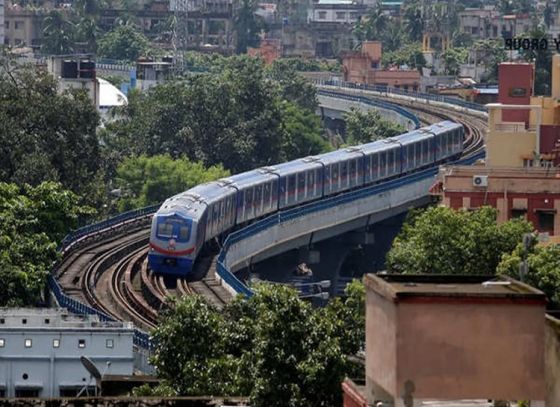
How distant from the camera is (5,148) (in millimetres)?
93312

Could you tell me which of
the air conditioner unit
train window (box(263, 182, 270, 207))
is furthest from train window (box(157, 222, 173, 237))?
train window (box(263, 182, 270, 207))

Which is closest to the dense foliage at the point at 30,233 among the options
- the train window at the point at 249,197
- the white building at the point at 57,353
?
the train window at the point at 249,197

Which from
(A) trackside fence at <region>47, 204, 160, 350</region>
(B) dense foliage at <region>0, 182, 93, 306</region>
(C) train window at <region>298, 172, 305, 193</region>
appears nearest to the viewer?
(A) trackside fence at <region>47, 204, 160, 350</region>

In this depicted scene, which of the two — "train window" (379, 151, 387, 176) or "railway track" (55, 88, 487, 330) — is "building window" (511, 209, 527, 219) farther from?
"train window" (379, 151, 387, 176)

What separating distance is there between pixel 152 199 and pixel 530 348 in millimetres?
84351

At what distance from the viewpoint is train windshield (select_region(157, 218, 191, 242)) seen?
70750 mm

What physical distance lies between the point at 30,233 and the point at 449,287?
51274 mm

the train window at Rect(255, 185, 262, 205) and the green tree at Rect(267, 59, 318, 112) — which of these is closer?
the train window at Rect(255, 185, 262, 205)

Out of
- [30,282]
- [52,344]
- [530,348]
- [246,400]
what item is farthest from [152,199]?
[530,348]

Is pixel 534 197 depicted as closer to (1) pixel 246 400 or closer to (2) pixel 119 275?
(2) pixel 119 275

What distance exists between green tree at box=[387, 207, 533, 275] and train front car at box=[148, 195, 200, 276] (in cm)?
1054

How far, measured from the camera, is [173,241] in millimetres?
70750


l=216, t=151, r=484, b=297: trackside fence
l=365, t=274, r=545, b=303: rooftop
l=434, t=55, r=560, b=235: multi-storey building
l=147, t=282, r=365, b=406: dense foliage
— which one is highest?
l=365, t=274, r=545, b=303: rooftop

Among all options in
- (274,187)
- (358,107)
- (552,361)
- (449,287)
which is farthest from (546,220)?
(358,107)
